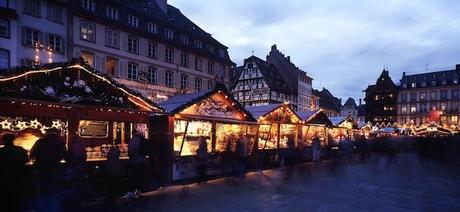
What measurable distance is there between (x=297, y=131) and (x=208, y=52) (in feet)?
67.9

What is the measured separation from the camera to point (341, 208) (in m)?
8.52

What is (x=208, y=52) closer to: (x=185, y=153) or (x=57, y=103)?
(x=185, y=153)

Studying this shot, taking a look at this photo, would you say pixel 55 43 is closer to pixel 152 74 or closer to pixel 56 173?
pixel 152 74

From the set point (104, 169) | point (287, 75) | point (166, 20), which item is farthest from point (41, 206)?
point (287, 75)

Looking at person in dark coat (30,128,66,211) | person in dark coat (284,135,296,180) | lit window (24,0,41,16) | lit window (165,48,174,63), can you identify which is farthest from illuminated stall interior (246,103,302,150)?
lit window (165,48,174,63)

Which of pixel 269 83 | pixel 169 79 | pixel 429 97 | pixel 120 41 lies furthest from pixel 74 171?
pixel 429 97

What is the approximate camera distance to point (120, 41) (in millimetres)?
28547

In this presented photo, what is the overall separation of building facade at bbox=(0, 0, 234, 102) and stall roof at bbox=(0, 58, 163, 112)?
8669 mm

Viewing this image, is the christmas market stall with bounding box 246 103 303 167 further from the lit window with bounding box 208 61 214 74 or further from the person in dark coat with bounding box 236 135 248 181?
the lit window with bounding box 208 61 214 74

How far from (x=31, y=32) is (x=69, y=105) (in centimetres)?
1857

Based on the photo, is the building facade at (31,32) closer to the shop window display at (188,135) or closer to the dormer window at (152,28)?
the dormer window at (152,28)

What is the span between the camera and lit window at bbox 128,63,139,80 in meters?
29.4

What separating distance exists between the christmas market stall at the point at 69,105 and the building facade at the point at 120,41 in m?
8.40

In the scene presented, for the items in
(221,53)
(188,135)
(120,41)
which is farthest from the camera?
(221,53)
